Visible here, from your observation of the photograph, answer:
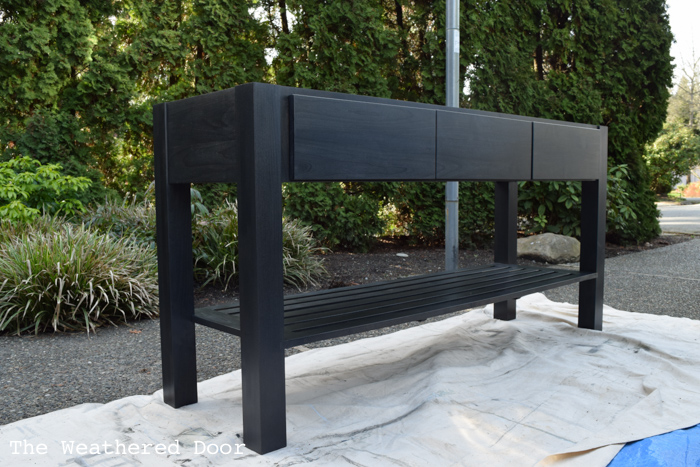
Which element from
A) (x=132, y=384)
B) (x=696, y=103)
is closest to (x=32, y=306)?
(x=132, y=384)

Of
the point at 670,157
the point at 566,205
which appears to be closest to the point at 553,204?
the point at 566,205

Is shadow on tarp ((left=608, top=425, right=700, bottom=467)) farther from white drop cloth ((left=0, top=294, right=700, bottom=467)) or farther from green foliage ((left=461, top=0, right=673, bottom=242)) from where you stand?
green foliage ((left=461, top=0, right=673, bottom=242))

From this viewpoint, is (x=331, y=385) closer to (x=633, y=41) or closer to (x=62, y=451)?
(x=62, y=451)

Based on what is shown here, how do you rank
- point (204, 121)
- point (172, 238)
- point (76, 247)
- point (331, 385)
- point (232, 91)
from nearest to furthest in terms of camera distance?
point (232, 91) < point (204, 121) < point (172, 238) < point (331, 385) < point (76, 247)

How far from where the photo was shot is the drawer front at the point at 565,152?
104 inches

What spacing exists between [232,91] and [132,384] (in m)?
1.40

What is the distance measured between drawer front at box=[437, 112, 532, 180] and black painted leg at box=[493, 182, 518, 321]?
0.74 meters

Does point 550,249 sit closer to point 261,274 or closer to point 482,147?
point 482,147

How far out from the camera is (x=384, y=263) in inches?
209

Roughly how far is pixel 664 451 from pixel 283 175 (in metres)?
1.44

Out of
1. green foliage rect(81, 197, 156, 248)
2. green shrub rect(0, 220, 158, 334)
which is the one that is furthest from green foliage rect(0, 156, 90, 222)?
green shrub rect(0, 220, 158, 334)

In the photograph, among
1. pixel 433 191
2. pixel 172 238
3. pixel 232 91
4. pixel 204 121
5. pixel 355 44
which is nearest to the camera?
pixel 232 91

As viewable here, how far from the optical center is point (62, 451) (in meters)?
1.67

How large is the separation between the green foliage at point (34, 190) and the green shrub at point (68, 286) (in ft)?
0.96
